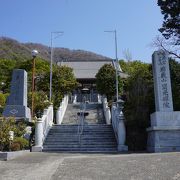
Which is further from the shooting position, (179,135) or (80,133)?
(80,133)

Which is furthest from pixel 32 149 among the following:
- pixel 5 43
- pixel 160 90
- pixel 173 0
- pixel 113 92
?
pixel 5 43

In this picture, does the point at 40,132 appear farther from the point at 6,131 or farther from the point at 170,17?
the point at 170,17

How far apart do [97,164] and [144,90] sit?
1094 centimetres

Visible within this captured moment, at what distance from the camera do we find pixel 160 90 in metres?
16.8

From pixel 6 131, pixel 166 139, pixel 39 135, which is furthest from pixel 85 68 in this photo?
pixel 6 131

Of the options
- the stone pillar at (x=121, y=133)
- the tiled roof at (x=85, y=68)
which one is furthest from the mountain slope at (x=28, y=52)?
the stone pillar at (x=121, y=133)

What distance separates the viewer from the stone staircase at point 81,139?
17438 mm

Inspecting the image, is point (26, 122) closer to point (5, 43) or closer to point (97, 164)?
point (97, 164)

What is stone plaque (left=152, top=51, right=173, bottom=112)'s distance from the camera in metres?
16.6

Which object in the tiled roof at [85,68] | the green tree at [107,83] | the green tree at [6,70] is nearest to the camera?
the green tree at [107,83]

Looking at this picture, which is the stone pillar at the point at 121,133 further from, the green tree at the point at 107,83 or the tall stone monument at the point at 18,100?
the green tree at the point at 107,83

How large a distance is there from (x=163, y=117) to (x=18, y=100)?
33.2 feet

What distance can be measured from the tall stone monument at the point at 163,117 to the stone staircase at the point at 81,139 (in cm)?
243

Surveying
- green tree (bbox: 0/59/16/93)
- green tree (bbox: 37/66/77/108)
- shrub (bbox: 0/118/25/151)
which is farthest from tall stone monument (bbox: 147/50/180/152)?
green tree (bbox: 0/59/16/93)
